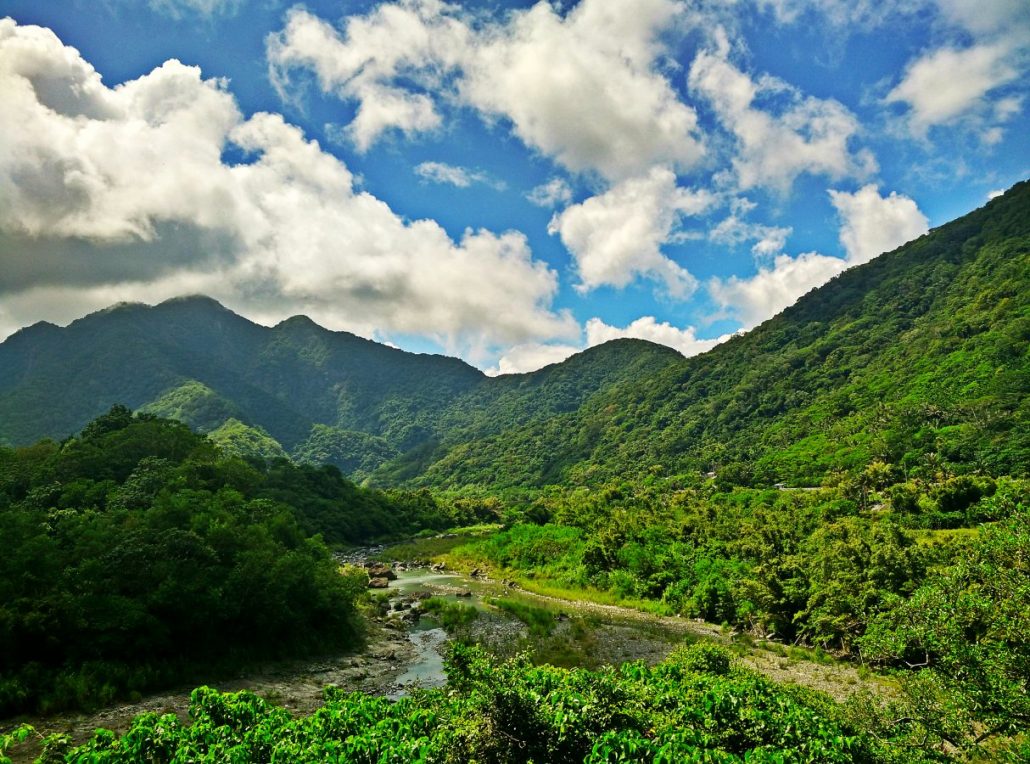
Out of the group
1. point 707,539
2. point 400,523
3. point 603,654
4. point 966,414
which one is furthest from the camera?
point 400,523

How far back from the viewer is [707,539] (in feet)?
173

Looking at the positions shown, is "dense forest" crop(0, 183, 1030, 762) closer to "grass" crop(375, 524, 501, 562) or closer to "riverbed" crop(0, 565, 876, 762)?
"riverbed" crop(0, 565, 876, 762)

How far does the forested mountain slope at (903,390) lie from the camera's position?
9238 centimetres

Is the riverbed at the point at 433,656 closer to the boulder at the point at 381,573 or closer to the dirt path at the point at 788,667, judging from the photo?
the dirt path at the point at 788,667

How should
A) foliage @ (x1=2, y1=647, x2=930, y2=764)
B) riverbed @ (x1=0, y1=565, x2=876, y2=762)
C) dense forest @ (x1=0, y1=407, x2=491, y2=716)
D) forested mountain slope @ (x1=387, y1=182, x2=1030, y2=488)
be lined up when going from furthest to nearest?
forested mountain slope @ (x1=387, y1=182, x2=1030, y2=488), riverbed @ (x1=0, y1=565, x2=876, y2=762), dense forest @ (x1=0, y1=407, x2=491, y2=716), foliage @ (x1=2, y1=647, x2=930, y2=764)

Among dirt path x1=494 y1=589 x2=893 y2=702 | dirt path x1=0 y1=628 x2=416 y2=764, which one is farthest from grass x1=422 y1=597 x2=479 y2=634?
dirt path x1=494 y1=589 x2=893 y2=702

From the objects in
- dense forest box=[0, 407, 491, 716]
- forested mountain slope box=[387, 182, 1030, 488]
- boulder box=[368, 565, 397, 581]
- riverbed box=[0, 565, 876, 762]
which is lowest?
boulder box=[368, 565, 397, 581]

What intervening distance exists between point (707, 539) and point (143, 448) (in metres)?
52.8


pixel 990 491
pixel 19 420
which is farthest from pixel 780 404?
pixel 19 420

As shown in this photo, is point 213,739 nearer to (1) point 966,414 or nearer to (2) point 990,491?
(2) point 990,491

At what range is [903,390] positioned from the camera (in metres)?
123

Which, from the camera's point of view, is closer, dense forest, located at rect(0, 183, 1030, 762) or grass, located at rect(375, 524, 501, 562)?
dense forest, located at rect(0, 183, 1030, 762)

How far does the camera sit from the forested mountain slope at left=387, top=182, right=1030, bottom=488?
92.4 meters

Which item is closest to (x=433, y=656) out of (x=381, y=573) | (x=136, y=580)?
(x=136, y=580)
